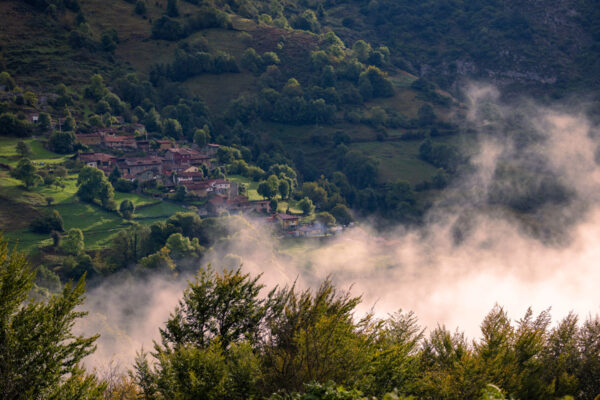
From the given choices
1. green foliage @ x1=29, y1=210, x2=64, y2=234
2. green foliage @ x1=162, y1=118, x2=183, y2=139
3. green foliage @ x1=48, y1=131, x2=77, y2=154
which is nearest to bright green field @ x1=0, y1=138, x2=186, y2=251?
green foliage @ x1=29, y1=210, x2=64, y2=234

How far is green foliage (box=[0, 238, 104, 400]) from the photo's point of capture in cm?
2056

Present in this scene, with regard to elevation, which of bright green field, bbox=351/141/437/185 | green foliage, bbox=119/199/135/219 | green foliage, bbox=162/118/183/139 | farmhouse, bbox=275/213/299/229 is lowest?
green foliage, bbox=119/199/135/219

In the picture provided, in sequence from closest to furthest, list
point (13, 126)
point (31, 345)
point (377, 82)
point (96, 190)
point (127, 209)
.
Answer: point (31, 345) < point (127, 209) < point (96, 190) < point (13, 126) < point (377, 82)

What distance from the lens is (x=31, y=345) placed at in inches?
825

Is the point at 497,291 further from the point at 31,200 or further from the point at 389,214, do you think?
the point at 31,200

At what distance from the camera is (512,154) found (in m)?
148

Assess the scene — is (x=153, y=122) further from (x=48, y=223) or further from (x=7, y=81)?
(x=48, y=223)

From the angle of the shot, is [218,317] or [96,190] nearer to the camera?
[218,317]

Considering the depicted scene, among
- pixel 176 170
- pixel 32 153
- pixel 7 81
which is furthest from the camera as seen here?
pixel 7 81

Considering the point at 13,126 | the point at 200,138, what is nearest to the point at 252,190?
the point at 200,138

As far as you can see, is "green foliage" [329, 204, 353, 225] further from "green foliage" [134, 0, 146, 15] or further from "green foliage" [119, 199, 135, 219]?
"green foliage" [134, 0, 146, 15]

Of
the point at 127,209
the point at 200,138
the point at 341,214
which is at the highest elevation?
the point at 341,214

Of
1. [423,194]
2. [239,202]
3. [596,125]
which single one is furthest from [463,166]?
[239,202]

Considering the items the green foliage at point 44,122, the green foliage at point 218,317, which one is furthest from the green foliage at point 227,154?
the green foliage at point 218,317
